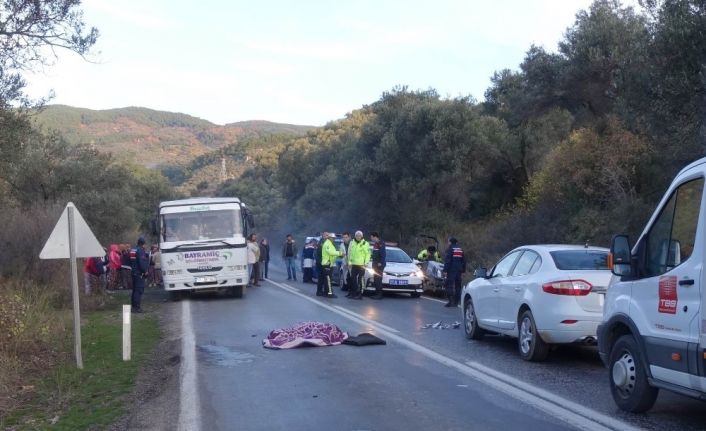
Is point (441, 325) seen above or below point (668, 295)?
below

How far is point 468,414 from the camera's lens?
25.2 ft

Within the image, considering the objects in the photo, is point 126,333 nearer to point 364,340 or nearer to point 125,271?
point 364,340

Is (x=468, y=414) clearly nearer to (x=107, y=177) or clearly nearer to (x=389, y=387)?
(x=389, y=387)

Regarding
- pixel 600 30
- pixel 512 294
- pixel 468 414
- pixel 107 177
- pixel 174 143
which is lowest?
pixel 468 414

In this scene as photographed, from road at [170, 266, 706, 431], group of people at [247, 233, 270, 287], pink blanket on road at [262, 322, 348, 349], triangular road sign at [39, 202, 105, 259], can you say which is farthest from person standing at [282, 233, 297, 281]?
triangular road sign at [39, 202, 105, 259]

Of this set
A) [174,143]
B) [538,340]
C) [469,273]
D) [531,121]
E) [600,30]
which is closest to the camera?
[538,340]

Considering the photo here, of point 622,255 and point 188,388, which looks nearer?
point 622,255

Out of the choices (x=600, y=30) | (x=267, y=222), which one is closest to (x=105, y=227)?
(x=600, y=30)

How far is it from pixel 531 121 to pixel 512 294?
2270 centimetres

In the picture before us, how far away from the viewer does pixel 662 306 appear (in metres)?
6.94

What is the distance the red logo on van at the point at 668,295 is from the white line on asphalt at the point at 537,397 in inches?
43.8

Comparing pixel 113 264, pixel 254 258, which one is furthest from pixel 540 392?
pixel 113 264

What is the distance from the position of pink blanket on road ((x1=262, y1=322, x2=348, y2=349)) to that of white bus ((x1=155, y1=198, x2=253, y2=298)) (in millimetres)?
9303

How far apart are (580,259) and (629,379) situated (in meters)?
3.42
